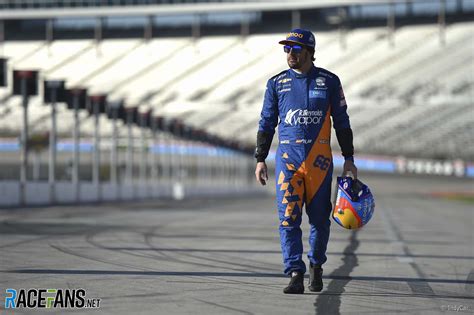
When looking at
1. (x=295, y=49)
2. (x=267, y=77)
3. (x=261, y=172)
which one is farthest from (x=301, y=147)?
(x=267, y=77)

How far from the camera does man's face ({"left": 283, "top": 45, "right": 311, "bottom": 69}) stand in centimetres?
734

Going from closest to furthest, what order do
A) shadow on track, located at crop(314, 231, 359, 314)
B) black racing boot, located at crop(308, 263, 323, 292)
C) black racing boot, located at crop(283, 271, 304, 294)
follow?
shadow on track, located at crop(314, 231, 359, 314), black racing boot, located at crop(283, 271, 304, 294), black racing boot, located at crop(308, 263, 323, 292)

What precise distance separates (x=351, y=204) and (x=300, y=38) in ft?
4.20

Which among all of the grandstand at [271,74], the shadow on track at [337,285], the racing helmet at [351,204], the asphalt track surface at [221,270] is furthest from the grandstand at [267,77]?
the racing helmet at [351,204]

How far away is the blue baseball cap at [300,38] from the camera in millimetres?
7320

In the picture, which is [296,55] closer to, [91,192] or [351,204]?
[351,204]

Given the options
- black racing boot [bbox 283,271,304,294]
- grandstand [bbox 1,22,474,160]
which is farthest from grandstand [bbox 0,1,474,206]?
black racing boot [bbox 283,271,304,294]

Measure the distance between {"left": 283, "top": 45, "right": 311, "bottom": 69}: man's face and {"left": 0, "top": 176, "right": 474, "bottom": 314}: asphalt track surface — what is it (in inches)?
65.0

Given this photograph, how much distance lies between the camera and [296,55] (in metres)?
7.36

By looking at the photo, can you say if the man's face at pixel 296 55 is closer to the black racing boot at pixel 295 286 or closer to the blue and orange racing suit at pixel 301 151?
the blue and orange racing suit at pixel 301 151

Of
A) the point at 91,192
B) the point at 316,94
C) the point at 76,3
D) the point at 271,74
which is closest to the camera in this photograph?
the point at 316,94

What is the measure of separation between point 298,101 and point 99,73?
79503 millimetres

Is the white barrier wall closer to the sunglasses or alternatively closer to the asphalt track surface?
the asphalt track surface

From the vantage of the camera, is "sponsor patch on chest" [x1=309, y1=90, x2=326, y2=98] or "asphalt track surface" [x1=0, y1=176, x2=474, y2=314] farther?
"sponsor patch on chest" [x1=309, y1=90, x2=326, y2=98]
